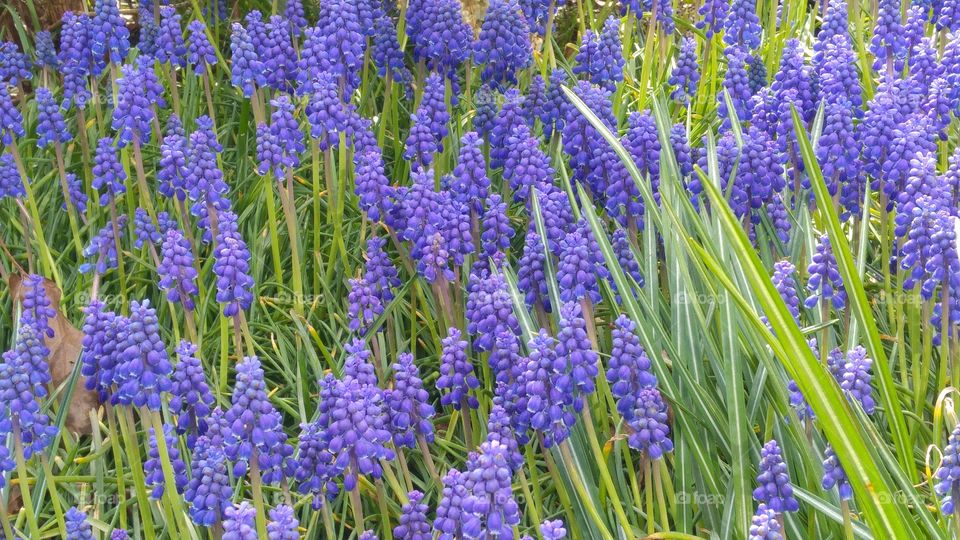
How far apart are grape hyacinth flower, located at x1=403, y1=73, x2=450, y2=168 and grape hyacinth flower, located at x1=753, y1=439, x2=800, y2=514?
269cm

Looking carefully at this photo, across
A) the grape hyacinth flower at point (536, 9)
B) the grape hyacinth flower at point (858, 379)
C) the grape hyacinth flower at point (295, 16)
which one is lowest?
the grape hyacinth flower at point (858, 379)

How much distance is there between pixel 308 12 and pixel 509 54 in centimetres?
275

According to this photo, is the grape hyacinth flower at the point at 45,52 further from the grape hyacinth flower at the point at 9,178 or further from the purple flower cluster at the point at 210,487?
the purple flower cluster at the point at 210,487

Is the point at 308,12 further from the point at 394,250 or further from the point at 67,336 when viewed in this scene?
the point at 67,336

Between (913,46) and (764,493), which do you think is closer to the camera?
(764,493)

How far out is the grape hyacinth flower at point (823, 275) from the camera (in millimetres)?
4375

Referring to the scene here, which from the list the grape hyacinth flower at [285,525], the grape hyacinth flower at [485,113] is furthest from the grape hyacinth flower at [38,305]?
the grape hyacinth flower at [485,113]

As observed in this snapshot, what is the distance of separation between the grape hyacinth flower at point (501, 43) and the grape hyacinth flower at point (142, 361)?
10.4ft

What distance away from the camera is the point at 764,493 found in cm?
377

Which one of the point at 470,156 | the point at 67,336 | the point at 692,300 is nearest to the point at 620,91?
the point at 470,156

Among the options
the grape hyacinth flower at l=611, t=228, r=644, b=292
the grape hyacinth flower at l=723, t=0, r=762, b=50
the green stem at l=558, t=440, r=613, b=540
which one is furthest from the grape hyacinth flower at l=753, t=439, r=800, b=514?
the grape hyacinth flower at l=723, t=0, r=762, b=50

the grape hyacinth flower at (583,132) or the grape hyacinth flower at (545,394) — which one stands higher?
the grape hyacinth flower at (583,132)

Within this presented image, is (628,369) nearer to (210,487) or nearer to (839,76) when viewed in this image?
(210,487)

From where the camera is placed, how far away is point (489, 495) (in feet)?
11.9
